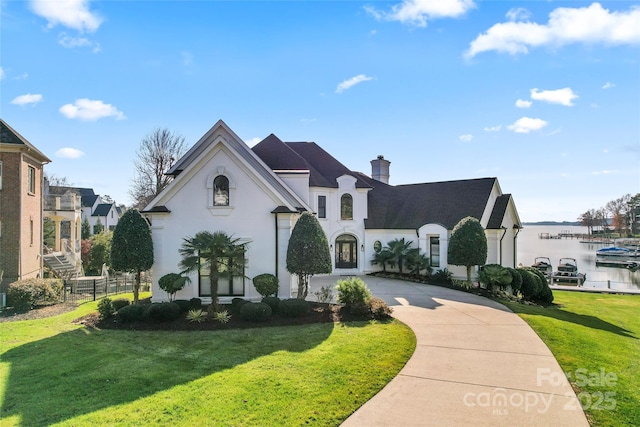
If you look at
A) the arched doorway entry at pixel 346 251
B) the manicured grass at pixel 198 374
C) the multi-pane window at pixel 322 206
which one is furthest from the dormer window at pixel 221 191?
the arched doorway entry at pixel 346 251

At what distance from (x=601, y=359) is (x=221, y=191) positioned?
12744 millimetres

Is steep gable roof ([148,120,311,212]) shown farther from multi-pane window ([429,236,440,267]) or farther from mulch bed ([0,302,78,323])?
multi-pane window ([429,236,440,267])

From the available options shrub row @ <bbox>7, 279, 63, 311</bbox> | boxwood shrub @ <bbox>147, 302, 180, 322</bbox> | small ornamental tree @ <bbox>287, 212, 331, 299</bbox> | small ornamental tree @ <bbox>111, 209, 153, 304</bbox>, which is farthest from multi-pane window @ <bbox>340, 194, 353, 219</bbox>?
shrub row @ <bbox>7, 279, 63, 311</bbox>

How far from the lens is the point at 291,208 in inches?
562

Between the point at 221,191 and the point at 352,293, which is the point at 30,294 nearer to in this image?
the point at 221,191

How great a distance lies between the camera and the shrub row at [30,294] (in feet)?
49.7

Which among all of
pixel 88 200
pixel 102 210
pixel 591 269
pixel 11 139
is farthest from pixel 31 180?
pixel 591 269

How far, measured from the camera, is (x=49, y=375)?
741 centimetres

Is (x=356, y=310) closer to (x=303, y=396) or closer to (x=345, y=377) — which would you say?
(x=345, y=377)

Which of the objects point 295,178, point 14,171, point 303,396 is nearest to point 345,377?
point 303,396

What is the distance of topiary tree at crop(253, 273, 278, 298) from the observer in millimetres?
13383

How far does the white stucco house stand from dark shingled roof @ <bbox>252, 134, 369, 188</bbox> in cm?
7

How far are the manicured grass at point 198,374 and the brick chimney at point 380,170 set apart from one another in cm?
2201

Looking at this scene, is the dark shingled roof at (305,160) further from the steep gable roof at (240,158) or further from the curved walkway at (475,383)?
the curved walkway at (475,383)
